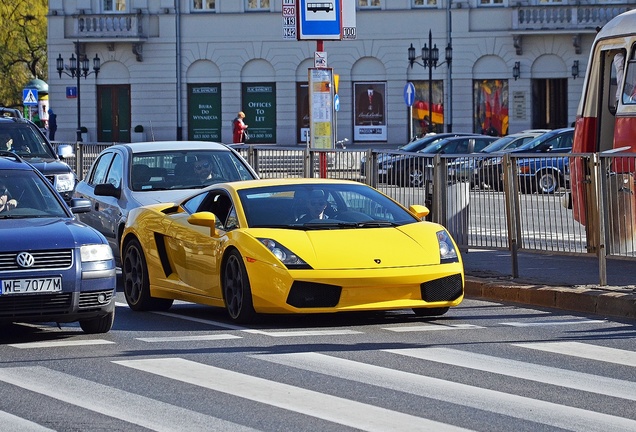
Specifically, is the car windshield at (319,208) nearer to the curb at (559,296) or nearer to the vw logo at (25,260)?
the curb at (559,296)

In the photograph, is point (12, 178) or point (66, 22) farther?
point (66, 22)

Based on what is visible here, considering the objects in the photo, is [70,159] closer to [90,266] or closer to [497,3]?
[90,266]

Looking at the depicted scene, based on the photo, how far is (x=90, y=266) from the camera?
1119 cm

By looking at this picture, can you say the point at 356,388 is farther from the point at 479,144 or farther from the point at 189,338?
the point at 479,144

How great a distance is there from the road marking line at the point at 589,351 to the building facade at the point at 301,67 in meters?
54.2

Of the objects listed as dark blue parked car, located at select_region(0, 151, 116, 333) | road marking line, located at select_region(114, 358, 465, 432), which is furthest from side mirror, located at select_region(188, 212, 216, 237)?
road marking line, located at select_region(114, 358, 465, 432)

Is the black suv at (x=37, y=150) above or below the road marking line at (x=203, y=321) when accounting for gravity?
above

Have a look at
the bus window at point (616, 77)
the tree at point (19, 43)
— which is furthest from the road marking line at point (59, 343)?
the tree at point (19, 43)

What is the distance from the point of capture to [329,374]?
9.52 meters

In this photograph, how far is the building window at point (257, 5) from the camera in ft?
225

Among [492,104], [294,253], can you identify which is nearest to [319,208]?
[294,253]

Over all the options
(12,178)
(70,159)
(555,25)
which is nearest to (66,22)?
(555,25)

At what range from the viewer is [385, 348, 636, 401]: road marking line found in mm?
8891

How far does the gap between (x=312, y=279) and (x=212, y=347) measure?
1219mm
